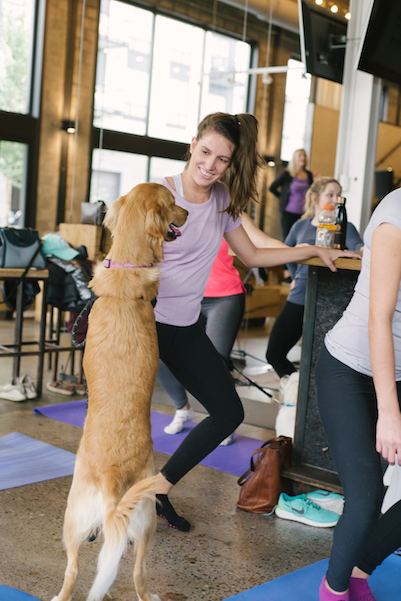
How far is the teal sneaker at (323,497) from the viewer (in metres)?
3.07

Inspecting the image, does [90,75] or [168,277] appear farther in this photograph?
[90,75]

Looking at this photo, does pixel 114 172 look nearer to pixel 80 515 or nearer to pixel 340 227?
pixel 340 227

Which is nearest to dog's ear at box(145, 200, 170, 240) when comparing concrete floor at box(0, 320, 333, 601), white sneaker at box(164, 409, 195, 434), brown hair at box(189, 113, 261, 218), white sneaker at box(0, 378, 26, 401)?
brown hair at box(189, 113, 261, 218)

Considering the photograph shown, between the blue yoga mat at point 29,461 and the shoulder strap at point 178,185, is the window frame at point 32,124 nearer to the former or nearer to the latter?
the blue yoga mat at point 29,461

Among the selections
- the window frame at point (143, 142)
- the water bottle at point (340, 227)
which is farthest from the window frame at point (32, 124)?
the water bottle at point (340, 227)

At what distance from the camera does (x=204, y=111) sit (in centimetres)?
950

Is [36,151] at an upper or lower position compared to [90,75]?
lower

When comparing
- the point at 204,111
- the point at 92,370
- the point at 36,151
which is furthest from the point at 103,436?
the point at 36,151

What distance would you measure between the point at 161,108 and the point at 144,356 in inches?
389

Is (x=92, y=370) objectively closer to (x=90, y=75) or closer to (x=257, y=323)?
(x=257, y=323)

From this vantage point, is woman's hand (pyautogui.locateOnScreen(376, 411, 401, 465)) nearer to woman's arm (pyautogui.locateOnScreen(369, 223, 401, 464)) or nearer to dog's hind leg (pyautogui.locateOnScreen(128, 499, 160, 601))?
woman's arm (pyautogui.locateOnScreen(369, 223, 401, 464))

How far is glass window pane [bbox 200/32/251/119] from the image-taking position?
874 centimetres

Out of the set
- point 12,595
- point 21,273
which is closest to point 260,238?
point 12,595

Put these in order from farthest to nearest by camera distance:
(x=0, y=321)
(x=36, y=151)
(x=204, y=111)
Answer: (x=36, y=151) < (x=204, y=111) < (x=0, y=321)
